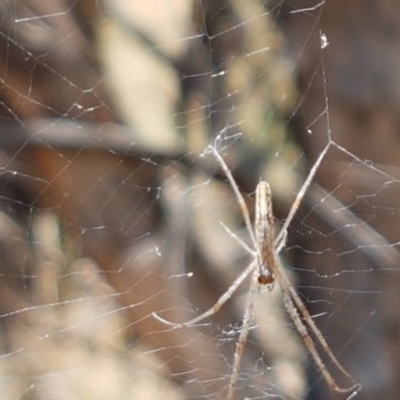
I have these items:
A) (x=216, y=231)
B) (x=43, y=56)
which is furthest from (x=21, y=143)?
(x=216, y=231)

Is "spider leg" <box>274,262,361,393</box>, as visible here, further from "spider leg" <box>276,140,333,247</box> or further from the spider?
"spider leg" <box>276,140,333,247</box>

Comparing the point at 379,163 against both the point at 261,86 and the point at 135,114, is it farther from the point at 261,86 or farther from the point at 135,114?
the point at 135,114

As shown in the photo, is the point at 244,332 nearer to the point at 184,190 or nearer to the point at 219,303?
the point at 219,303

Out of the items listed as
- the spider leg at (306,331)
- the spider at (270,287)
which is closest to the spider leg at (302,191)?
the spider at (270,287)

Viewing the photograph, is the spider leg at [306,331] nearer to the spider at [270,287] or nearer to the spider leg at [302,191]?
the spider at [270,287]

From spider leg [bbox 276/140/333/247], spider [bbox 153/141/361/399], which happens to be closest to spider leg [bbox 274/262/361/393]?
spider [bbox 153/141/361/399]

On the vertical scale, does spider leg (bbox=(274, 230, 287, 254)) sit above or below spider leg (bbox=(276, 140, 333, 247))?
below

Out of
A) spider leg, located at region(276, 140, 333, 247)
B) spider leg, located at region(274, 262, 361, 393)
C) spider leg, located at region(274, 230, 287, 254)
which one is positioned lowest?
spider leg, located at region(274, 262, 361, 393)
